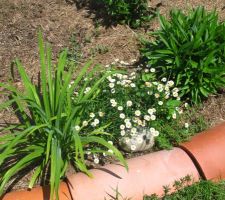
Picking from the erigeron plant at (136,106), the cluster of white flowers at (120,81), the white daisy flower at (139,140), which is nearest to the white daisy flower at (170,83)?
the erigeron plant at (136,106)

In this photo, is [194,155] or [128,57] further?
[128,57]

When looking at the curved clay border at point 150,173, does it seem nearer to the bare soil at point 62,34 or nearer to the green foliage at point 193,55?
the green foliage at point 193,55

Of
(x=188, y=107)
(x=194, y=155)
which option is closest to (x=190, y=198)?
(x=194, y=155)

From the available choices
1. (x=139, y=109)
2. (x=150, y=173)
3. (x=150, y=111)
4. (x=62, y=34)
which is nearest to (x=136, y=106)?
(x=139, y=109)

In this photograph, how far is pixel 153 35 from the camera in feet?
15.0

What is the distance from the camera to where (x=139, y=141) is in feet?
12.1

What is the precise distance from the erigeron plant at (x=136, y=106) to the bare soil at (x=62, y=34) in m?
0.41

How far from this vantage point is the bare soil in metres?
4.36

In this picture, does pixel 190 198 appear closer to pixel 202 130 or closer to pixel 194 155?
pixel 194 155

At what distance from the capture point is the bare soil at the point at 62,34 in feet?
14.3

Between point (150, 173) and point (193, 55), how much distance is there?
1.17 metres

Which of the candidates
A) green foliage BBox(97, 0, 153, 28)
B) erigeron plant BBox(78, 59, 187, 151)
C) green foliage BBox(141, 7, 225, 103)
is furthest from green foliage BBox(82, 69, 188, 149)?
green foliage BBox(97, 0, 153, 28)

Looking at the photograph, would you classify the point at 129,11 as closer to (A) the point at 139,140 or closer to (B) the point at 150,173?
(A) the point at 139,140

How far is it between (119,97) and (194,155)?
2.57 feet
